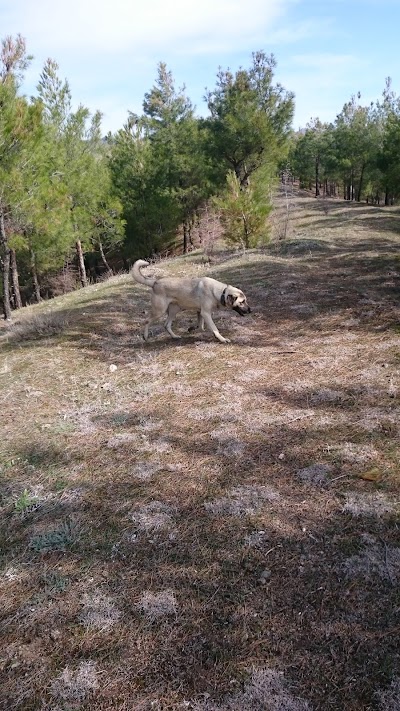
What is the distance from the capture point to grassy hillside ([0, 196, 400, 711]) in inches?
93.7

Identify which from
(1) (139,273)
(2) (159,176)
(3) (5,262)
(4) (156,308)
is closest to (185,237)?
(2) (159,176)

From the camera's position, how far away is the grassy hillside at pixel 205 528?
7.80 feet

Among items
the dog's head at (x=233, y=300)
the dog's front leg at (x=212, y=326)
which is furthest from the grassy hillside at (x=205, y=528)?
the dog's head at (x=233, y=300)

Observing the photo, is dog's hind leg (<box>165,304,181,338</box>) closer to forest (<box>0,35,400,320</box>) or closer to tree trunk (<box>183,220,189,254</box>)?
forest (<box>0,35,400,320</box>)

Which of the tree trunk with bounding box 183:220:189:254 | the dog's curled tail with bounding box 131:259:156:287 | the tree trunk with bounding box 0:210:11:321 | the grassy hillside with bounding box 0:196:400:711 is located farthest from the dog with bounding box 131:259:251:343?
the tree trunk with bounding box 183:220:189:254

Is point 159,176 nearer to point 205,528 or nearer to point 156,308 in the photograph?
point 156,308

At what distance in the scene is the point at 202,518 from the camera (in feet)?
11.5


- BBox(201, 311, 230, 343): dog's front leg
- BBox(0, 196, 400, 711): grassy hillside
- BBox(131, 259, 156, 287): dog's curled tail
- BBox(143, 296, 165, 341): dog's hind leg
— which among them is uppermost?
BBox(131, 259, 156, 287): dog's curled tail

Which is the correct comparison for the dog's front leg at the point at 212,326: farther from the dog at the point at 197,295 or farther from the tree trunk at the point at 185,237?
the tree trunk at the point at 185,237

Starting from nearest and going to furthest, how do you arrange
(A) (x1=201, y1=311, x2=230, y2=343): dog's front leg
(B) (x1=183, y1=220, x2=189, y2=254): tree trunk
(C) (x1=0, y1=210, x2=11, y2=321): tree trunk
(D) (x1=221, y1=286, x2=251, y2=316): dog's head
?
(D) (x1=221, y1=286, x2=251, y2=316): dog's head < (A) (x1=201, y1=311, x2=230, y2=343): dog's front leg < (C) (x1=0, y1=210, x2=11, y2=321): tree trunk < (B) (x1=183, y1=220, x2=189, y2=254): tree trunk

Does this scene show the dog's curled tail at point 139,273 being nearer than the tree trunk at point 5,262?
Yes

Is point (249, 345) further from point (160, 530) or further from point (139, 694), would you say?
point (139, 694)

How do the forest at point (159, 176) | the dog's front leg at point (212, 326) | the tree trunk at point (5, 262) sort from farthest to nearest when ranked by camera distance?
the forest at point (159, 176), the tree trunk at point (5, 262), the dog's front leg at point (212, 326)

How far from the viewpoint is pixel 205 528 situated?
3398 millimetres
